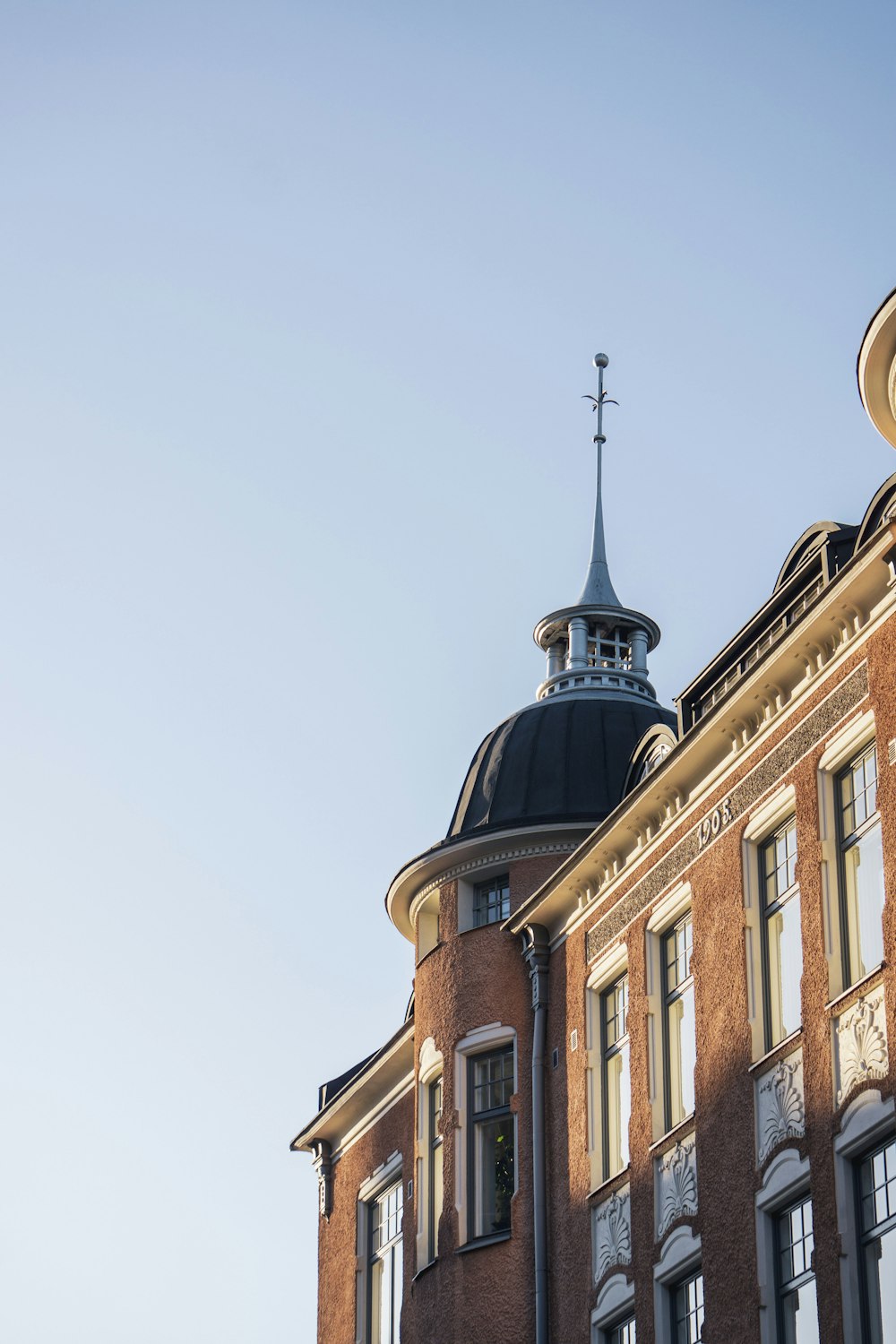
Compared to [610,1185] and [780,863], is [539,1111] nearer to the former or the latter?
[610,1185]

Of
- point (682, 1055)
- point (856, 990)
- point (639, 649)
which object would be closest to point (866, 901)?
point (856, 990)

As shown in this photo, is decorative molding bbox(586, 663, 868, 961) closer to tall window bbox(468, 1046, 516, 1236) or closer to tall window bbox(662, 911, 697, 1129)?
tall window bbox(662, 911, 697, 1129)

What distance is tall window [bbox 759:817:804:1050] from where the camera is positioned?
2388cm

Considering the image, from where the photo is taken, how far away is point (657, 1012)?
27.0 m

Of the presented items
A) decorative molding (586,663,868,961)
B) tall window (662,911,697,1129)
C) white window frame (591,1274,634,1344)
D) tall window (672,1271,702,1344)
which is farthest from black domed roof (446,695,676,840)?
tall window (672,1271,702,1344)

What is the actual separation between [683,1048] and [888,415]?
23.9ft

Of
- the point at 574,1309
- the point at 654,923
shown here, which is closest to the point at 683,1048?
the point at 654,923

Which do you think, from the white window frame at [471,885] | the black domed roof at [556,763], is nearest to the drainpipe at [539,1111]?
the white window frame at [471,885]

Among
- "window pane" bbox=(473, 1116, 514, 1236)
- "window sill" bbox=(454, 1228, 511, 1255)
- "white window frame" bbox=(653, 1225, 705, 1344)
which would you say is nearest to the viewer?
"white window frame" bbox=(653, 1225, 705, 1344)

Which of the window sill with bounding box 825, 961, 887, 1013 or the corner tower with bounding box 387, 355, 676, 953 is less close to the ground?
the corner tower with bounding box 387, 355, 676, 953

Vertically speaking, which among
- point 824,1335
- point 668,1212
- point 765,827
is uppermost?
point 765,827

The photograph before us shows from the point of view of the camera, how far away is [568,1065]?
1143 inches

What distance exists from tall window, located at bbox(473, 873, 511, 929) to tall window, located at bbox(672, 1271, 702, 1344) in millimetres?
7602

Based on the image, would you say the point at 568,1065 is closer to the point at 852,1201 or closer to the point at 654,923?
the point at 654,923
